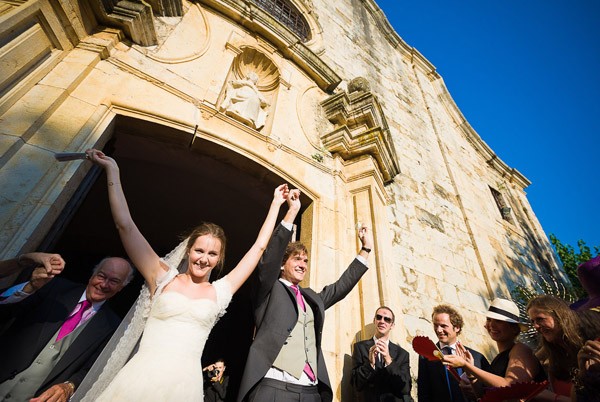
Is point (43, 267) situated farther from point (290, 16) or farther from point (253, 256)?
point (290, 16)

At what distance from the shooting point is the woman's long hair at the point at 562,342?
1388mm

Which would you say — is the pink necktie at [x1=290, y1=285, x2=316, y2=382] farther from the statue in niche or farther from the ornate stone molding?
the ornate stone molding

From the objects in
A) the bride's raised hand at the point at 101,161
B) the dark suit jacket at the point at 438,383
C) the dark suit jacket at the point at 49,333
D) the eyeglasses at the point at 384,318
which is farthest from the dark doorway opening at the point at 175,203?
the dark suit jacket at the point at 438,383

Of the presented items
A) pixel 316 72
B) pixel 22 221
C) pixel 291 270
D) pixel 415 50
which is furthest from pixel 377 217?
pixel 415 50

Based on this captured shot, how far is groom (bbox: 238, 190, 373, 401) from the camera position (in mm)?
1497

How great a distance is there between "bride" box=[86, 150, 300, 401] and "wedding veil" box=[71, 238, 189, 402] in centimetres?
1

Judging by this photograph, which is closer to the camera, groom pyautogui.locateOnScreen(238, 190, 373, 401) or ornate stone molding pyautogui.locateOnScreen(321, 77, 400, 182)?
groom pyautogui.locateOnScreen(238, 190, 373, 401)

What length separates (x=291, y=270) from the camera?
1974 millimetres

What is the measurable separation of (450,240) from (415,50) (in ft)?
26.4

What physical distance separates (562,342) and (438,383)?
1128 millimetres

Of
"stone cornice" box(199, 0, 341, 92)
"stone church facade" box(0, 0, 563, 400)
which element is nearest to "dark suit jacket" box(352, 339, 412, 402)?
"stone church facade" box(0, 0, 563, 400)

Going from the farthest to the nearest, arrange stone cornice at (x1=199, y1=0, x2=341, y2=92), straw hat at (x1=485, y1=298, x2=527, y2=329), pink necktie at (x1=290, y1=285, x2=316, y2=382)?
1. stone cornice at (x1=199, y1=0, x2=341, y2=92)
2. straw hat at (x1=485, y1=298, x2=527, y2=329)
3. pink necktie at (x1=290, y1=285, x2=316, y2=382)

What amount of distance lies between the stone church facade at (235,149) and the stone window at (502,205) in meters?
1.74

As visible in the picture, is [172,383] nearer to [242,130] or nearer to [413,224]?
[242,130]
